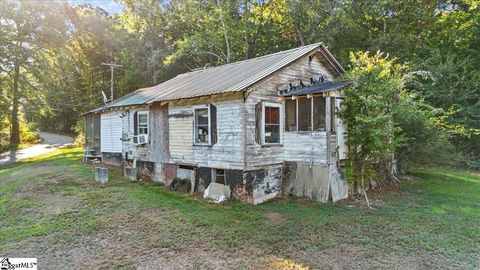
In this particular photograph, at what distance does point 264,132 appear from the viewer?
32.4ft

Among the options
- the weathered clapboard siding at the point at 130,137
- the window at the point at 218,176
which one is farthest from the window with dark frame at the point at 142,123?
the window at the point at 218,176

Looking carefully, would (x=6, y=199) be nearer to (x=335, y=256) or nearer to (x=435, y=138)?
(x=335, y=256)

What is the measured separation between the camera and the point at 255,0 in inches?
1006

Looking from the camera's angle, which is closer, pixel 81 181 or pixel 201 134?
pixel 201 134

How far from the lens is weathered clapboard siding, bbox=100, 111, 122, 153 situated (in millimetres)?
16252

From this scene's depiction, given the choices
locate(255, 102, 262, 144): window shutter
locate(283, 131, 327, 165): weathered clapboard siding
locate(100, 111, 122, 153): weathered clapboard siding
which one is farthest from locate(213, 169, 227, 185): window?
locate(100, 111, 122, 153): weathered clapboard siding

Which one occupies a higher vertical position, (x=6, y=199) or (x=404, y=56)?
(x=404, y=56)

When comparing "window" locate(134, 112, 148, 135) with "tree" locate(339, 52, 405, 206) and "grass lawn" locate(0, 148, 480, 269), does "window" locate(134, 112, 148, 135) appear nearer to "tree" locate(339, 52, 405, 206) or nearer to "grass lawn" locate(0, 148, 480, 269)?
"grass lawn" locate(0, 148, 480, 269)

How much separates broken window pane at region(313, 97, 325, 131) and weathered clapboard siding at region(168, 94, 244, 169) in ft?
7.74

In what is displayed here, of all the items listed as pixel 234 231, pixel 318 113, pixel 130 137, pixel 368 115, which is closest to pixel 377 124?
pixel 368 115

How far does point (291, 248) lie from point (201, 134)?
5822mm

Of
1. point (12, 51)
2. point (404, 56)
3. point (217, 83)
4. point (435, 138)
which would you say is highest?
point (12, 51)

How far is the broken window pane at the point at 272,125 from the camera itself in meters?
10.0

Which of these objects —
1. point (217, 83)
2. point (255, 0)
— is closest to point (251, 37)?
point (255, 0)
